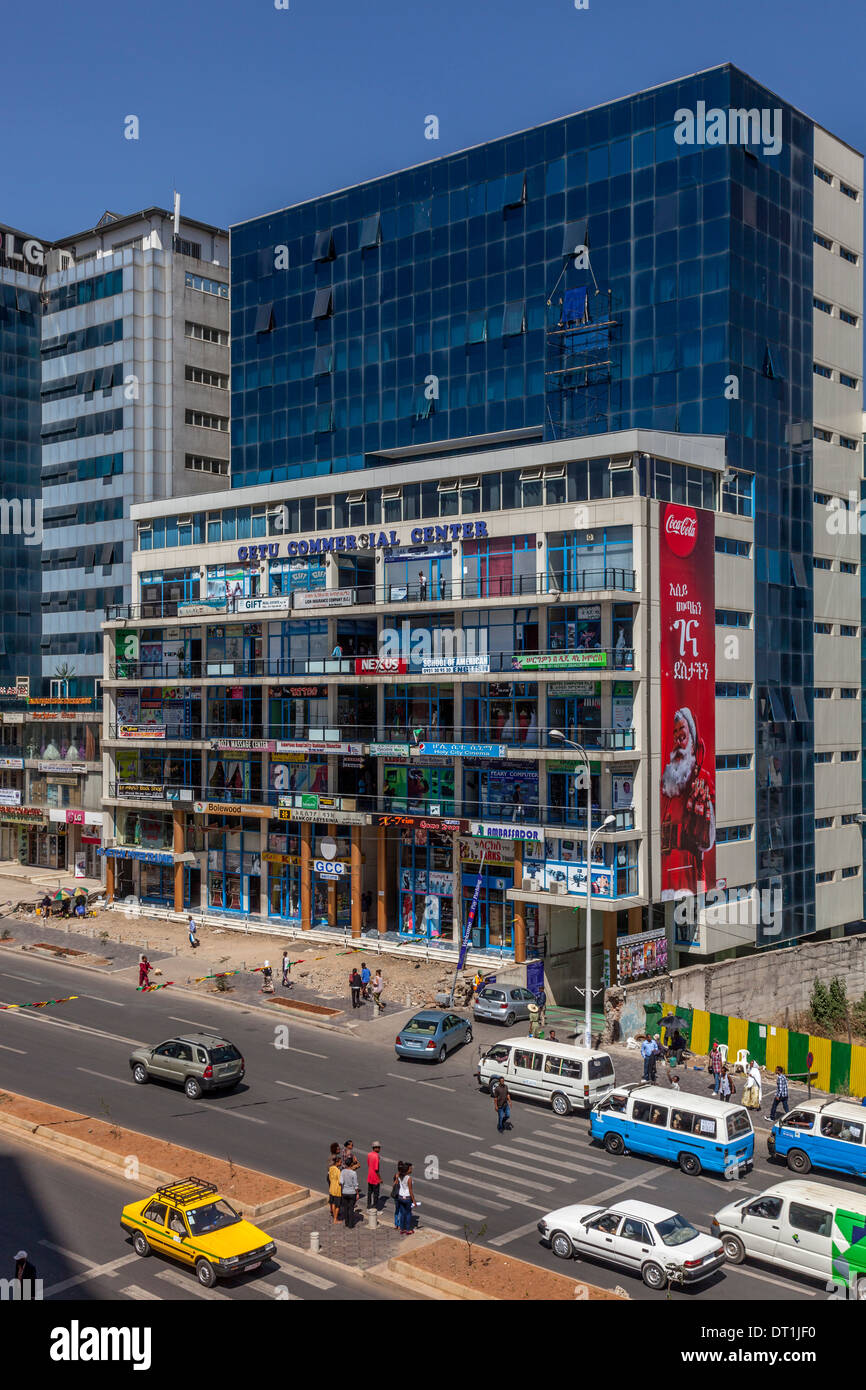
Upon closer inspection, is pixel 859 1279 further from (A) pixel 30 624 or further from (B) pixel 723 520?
(A) pixel 30 624

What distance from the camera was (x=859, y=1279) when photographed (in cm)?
2528

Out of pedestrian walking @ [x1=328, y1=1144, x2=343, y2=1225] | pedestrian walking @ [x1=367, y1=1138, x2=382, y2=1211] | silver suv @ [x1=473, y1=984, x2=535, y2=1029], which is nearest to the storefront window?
silver suv @ [x1=473, y1=984, x2=535, y2=1029]

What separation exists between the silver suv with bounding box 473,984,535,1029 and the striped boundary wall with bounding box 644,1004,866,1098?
4.90m

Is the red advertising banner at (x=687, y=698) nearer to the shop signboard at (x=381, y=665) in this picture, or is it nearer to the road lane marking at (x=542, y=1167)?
the shop signboard at (x=381, y=665)

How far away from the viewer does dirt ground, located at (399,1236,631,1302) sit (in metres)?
23.6

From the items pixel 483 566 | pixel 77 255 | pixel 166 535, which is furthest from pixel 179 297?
pixel 483 566

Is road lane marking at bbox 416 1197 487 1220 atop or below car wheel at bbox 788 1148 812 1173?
atop

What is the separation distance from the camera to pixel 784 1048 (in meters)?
44.8

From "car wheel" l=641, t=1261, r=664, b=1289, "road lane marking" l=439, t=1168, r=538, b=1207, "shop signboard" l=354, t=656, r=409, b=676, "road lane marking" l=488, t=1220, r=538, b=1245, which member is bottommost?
"road lane marking" l=439, t=1168, r=538, b=1207


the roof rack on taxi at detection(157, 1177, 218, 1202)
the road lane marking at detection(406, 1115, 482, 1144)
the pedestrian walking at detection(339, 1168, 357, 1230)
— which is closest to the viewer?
the roof rack on taxi at detection(157, 1177, 218, 1202)

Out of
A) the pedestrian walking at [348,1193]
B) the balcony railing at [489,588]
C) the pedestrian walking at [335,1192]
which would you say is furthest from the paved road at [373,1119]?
the balcony railing at [489,588]

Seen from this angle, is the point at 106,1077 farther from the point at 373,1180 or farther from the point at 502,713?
the point at 502,713

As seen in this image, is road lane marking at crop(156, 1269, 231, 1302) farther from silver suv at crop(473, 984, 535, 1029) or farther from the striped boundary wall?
the striped boundary wall

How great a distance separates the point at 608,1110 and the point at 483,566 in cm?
2996
